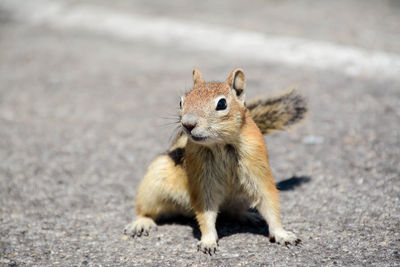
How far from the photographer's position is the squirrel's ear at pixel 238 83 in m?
3.08

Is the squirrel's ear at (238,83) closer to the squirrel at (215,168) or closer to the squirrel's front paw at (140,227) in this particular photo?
the squirrel at (215,168)

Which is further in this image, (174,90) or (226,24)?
(226,24)

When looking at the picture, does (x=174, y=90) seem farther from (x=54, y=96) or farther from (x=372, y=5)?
(x=372, y=5)

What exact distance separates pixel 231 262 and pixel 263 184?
1.88 feet

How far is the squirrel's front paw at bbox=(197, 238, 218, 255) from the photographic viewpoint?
3.10 meters

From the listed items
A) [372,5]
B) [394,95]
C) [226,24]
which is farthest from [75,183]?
[372,5]

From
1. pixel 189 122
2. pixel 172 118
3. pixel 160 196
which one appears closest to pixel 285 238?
pixel 160 196

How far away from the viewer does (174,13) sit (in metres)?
9.77

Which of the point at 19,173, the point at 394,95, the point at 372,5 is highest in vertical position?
the point at 372,5

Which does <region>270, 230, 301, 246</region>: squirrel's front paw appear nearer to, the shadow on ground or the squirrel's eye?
the shadow on ground

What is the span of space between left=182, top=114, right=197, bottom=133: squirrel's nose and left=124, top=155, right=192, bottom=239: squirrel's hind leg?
0.67 metres

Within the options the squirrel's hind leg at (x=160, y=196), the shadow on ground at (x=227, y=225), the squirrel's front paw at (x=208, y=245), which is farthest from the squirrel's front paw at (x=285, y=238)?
the squirrel's hind leg at (x=160, y=196)

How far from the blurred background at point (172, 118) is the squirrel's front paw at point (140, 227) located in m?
0.10

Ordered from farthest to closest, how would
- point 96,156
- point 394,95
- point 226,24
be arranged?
point 226,24, point 394,95, point 96,156
